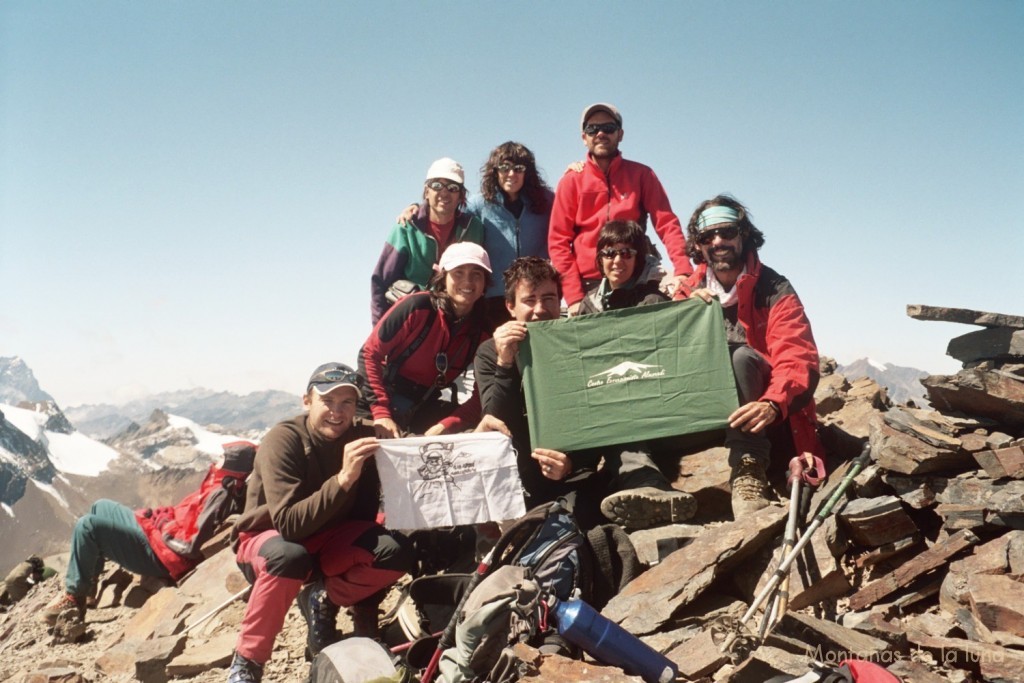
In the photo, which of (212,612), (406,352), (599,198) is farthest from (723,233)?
(212,612)

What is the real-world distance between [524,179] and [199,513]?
626 cm

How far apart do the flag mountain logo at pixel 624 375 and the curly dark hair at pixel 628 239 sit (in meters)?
1.13

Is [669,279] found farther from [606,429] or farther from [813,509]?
[813,509]

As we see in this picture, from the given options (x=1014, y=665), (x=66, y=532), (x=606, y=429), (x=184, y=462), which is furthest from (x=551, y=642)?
(x=66, y=532)

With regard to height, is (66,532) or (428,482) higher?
(428,482)

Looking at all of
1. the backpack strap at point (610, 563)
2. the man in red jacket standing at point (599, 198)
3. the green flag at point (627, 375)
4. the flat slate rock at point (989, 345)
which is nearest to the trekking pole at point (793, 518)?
the green flag at point (627, 375)

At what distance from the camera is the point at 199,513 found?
8797mm

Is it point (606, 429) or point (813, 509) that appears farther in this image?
point (606, 429)

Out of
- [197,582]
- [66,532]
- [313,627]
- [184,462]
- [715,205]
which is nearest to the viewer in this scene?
[313,627]

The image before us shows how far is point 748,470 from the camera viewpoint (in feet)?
19.8

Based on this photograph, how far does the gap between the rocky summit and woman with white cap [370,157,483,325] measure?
3.88m

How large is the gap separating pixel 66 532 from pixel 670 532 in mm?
116742

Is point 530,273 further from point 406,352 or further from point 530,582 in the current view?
point 530,582

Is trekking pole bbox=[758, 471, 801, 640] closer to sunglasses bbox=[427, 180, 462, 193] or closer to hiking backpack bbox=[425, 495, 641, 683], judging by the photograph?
hiking backpack bbox=[425, 495, 641, 683]
